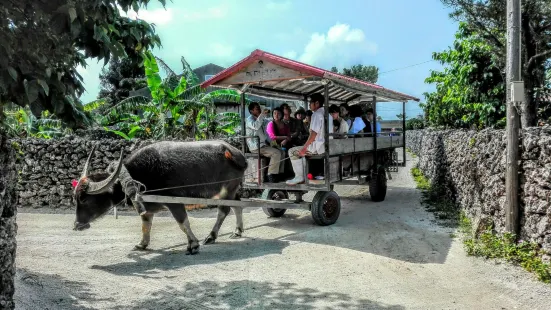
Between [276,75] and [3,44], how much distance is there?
4732mm

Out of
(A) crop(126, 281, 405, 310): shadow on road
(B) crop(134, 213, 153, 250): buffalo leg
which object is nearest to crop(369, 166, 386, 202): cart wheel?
(B) crop(134, 213, 153, 250): buffalo leg

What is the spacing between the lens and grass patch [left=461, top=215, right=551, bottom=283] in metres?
4.68

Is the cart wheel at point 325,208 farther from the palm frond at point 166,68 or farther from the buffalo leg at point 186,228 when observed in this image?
the palm frond at point 166,68

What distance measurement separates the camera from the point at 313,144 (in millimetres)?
7039

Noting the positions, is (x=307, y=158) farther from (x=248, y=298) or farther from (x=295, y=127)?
(x=248, y=298)

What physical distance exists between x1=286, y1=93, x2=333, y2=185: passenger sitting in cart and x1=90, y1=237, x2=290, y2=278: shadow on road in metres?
1.26

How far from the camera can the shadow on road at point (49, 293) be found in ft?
13.2

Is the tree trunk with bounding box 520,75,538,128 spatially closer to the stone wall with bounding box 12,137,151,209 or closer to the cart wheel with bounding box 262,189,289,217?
the cart wheel with bounding box 262,189,289,217

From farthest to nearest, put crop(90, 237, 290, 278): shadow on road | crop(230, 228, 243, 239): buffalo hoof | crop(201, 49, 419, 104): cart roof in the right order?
1. crop(230, 228, 243, 239): buffalo hoof
2. crop(201, 49, 419, 104): cart roof
3. crop(90, 237, 290, 278): shadow on road

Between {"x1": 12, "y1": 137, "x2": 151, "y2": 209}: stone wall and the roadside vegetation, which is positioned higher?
{"x1": 12, "y1": 137, "x2": 151, "y2": 209}: stone wall

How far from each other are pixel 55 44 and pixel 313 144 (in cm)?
459

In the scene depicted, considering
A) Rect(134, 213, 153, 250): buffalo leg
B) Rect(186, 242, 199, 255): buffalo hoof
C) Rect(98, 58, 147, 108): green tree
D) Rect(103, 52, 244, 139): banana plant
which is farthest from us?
Rect(98, 58, 147, 108): green tree

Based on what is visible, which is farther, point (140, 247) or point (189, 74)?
point (189, 74)

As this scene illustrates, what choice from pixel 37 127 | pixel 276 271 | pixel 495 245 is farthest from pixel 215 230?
pixel 37 127
